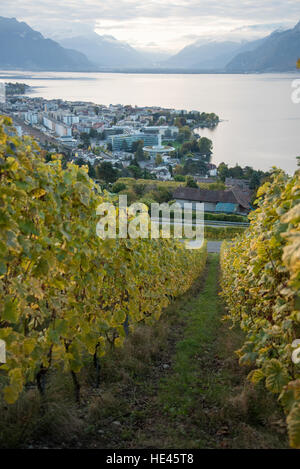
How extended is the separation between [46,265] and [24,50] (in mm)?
172058

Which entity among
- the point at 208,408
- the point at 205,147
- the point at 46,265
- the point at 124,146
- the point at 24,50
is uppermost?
the point at 24,50

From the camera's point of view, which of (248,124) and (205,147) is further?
(248,124)

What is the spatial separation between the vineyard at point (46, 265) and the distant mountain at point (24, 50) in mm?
140932

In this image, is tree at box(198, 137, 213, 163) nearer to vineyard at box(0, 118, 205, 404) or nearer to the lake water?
the lake water

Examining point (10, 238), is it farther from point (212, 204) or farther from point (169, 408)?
point (212, 204)

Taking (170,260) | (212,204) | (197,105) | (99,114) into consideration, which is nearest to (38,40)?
(99,114)

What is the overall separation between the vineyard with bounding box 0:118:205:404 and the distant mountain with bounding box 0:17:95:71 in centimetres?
14093

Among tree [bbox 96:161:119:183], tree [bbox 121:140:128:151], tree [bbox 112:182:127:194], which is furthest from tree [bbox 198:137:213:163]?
tree [bbox 112:182:127:194]

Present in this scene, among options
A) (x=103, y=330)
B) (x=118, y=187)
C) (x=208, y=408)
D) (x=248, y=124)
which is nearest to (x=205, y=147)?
(x=248, y=124)

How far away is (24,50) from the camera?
151375 millimetres

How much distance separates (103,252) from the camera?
13.1 feet

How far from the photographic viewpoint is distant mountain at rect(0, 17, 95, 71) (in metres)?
133

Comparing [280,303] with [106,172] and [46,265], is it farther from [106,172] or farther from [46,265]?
[106,172]

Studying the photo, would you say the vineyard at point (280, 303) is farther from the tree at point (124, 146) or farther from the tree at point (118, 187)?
the tree at point (124, 146)
